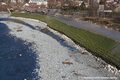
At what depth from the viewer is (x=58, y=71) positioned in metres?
31.2

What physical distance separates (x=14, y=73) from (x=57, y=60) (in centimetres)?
769

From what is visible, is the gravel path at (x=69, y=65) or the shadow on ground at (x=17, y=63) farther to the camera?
the gravel path at (x=69, y=65)

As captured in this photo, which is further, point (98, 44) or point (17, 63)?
point (98, 44)

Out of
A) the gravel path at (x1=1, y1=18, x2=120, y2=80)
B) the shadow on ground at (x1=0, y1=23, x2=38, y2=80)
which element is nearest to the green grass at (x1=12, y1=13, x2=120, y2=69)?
the gravel path at (x1=1, y1=18, x2=120, y2=80)

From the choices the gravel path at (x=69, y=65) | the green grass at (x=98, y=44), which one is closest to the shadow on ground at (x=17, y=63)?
the gravel path at (x=69, y=65)

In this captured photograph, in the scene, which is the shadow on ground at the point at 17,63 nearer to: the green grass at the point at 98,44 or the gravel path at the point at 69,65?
the gravel path at the point at 69,65

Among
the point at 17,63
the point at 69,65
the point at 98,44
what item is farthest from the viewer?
the point at 98,44

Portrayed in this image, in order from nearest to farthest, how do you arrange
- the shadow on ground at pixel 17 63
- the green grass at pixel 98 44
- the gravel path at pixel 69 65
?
1. the shadow on ground at pixel 17 63
2. the gravel path at pixel 69 65
3. the green grass at pixel 98 44

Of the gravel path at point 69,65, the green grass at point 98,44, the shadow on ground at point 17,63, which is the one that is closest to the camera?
the shadow on ground at point 17,63

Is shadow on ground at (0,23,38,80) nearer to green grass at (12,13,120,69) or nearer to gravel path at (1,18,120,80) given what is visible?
gravel path at (1,18,120,80)

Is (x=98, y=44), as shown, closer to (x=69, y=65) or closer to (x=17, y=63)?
(x=69, y=65)

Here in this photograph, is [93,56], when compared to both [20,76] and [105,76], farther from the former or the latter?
[20,76]

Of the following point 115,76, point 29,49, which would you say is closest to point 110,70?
point 115,76

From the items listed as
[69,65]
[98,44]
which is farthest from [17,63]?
[98,44]
